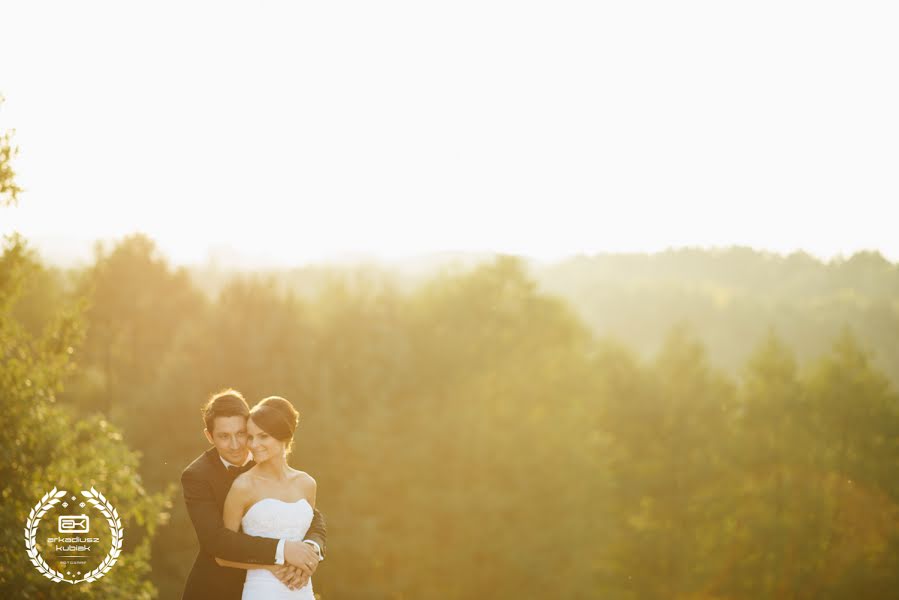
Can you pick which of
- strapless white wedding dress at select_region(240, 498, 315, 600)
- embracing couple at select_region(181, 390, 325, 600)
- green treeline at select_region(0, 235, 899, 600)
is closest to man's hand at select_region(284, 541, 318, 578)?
embracing couple at select_region(181, 390, 325, 600)

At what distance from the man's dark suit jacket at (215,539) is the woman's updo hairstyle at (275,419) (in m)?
0.46

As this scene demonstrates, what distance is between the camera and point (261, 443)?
5398 mm

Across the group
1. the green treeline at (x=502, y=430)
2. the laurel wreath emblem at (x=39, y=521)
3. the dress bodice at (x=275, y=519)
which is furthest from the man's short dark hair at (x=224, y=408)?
the green treeline at (x=502, y=430)

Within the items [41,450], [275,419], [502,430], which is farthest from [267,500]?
[502,430]

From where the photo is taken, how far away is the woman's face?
212 inches

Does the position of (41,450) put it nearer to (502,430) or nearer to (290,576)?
(290,576)

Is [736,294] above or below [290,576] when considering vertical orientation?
below

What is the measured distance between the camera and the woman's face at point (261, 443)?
17.7 ft

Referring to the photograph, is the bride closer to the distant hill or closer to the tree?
the tree

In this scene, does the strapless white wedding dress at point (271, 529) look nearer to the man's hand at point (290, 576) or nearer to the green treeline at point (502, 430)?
the man's hand at point (290, 576)

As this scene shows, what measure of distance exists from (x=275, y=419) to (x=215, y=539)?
0.78 metres

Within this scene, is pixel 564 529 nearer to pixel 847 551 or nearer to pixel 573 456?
pixel 573 456

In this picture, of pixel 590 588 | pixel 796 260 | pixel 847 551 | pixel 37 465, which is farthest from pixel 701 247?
pixel 37 465

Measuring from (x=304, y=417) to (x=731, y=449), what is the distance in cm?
1733
